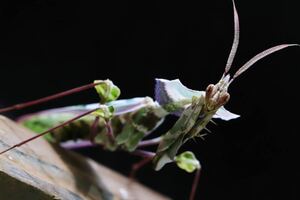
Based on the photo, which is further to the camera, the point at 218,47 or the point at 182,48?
the point at 182,48

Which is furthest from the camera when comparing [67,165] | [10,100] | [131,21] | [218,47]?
[10,100]

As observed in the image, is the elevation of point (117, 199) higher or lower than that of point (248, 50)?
lower

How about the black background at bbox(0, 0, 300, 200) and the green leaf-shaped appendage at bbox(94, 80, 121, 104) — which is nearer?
the green leaf-shaped appendage at bbox(94, 80, 121, 104)

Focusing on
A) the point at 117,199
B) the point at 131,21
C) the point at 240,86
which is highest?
the point at 131,21

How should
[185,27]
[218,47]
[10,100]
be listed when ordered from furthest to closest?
[10,100]
[185,27]
[218,47]

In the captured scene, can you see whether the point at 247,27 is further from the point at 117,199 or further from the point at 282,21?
the point at 117,199

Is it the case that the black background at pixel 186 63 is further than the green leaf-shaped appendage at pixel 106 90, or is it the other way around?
the black background at pixel 186 63

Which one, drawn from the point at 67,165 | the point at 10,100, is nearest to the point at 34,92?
the point at 10,100

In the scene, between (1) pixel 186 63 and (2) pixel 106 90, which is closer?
(2) pixel 106 90
